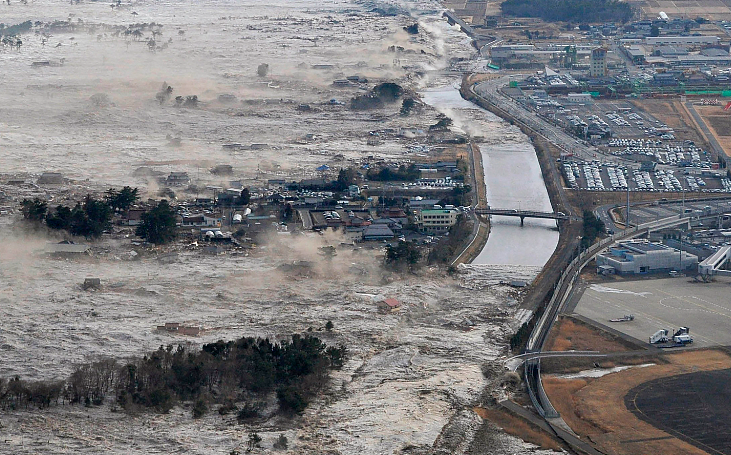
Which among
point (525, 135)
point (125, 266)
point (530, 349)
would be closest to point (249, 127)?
point (525, 135)

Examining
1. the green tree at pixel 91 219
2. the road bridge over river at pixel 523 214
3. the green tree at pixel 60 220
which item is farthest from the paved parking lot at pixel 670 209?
the green tree at pixel 60 220

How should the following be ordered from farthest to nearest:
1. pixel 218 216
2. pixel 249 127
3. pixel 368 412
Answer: pixel 249 127
pixel 218 216
pixel 368 412

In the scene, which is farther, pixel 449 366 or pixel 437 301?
pixel 437 301

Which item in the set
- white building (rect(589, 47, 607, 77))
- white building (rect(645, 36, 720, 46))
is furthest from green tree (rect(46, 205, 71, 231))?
white building (rect(645, 36, 720, 46))

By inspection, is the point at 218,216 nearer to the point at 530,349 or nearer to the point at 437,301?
the point at 437,301

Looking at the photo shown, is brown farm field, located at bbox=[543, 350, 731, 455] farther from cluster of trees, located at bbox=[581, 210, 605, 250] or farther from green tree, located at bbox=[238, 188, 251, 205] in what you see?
green tree, located at bbox=[238, 188, 251, 205]

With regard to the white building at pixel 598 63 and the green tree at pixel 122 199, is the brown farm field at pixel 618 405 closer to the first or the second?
the green tree at pixel 122 199
